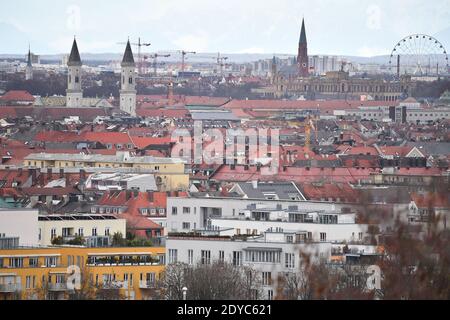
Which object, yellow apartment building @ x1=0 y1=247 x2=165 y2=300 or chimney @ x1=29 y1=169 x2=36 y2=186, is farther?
chimney @ x1=29 y1=169 x2=36 y2=186

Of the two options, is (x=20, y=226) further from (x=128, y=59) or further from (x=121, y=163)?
(x=128, y=59)

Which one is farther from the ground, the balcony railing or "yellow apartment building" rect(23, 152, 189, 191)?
"yellow apartment building" rect(23, 152, 189, 191)

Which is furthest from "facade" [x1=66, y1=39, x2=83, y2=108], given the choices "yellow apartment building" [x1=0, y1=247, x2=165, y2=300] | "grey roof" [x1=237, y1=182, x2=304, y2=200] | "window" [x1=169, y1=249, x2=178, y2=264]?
"window" [x1=169, y1=249, x2=178, y2=264]

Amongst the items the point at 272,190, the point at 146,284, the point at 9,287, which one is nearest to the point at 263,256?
the point at 146,284

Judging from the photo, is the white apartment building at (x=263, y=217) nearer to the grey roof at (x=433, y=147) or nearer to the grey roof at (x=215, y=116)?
the grey roof at (x=433, y=147)

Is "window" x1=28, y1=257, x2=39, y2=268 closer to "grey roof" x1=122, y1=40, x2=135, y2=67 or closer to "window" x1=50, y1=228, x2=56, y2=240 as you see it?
"window" x1=50, y1=228, x2=56, y2=240

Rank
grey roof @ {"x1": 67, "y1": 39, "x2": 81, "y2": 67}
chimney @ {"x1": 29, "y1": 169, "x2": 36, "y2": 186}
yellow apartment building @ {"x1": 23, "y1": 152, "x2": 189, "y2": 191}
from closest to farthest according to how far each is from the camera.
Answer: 1. chimney @ {"x1": 29, "y1": 169, "x2": 36, "y2": 186}
2. yellow apartment building @ {"x1": 23, "y1": 152, "x2": 189, "y2": 191}
3. grey roof @ {"x1": 67, "y1": 39, "x2": 81, "y2": 67}
